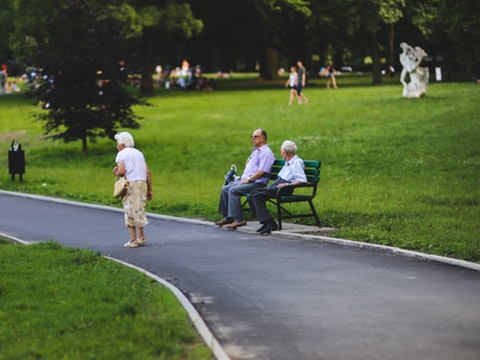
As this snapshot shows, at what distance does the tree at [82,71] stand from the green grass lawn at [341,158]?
Answer: 1156 millimetres

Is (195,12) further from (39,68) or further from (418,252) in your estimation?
(418,252)

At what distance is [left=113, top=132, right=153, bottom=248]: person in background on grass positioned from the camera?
14.9 metres

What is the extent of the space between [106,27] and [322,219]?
17551mm

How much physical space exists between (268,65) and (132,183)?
60671 mm

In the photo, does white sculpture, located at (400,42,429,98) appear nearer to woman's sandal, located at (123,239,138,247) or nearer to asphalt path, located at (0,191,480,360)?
asphalt path, located at (0,191,480,360)

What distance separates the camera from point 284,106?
43.5m

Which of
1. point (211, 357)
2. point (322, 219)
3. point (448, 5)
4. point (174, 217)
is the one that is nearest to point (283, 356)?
point (211, 357)

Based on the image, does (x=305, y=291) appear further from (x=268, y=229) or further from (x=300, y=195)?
(x=300, y=195)

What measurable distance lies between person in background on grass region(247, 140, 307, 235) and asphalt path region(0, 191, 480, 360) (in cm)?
45

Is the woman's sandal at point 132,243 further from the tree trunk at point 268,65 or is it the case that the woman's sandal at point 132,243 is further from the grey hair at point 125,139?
the tree trunk at point 268,65

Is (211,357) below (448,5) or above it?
below

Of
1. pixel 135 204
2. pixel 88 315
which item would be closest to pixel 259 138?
pixel 135 204

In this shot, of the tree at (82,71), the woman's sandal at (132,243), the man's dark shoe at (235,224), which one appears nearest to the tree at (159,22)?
the tree at (82,71)

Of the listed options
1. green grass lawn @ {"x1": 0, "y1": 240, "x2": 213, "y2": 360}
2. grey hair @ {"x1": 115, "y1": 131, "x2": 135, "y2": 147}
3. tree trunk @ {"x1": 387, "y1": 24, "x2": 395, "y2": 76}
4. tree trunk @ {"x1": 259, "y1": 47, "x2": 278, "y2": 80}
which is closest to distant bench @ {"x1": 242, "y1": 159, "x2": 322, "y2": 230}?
grey hair @ {"x1": 115, "y1": 131, "x2": 135, "y2": 147}
